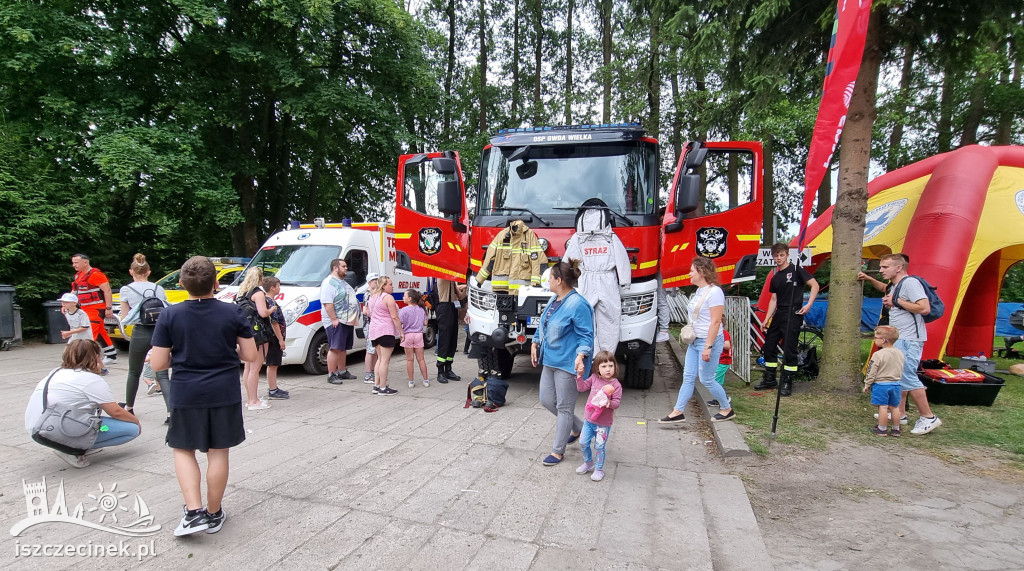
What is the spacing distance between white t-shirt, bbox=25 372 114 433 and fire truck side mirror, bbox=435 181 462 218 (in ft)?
13.9

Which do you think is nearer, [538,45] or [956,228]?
[956,228]

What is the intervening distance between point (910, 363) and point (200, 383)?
20.7ft

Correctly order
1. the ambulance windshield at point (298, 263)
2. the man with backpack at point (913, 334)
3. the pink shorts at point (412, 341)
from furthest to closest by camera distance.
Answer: the ambulance windshield at point (298, 263)
the pink shorts at point (412, 341)
the man with backpack at point (913, 334)

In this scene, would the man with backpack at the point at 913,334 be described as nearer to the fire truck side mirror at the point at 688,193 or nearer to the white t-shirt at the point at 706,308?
the white t-shirt at the point at 706,308

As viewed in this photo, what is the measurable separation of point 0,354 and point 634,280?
12196 millimetres

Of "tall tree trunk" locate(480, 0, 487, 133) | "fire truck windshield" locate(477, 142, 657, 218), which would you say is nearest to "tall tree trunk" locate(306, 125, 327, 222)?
"tall tree trunk" locate(480, 0, 487, 133)

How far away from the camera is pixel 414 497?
3.93 meters

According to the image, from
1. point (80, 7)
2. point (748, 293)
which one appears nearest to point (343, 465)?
point (80, 7)

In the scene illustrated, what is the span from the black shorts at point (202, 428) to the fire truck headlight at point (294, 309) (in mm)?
4966

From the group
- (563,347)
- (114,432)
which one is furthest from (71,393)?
(563,347)

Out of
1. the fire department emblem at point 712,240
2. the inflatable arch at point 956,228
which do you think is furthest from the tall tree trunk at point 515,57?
the fire department emblem at point 712,240

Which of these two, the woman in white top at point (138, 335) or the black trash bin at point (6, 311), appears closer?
the woman in white top at point (138, 335)

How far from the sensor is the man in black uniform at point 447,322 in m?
8.09

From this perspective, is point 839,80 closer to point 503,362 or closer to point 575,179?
point 575,179
